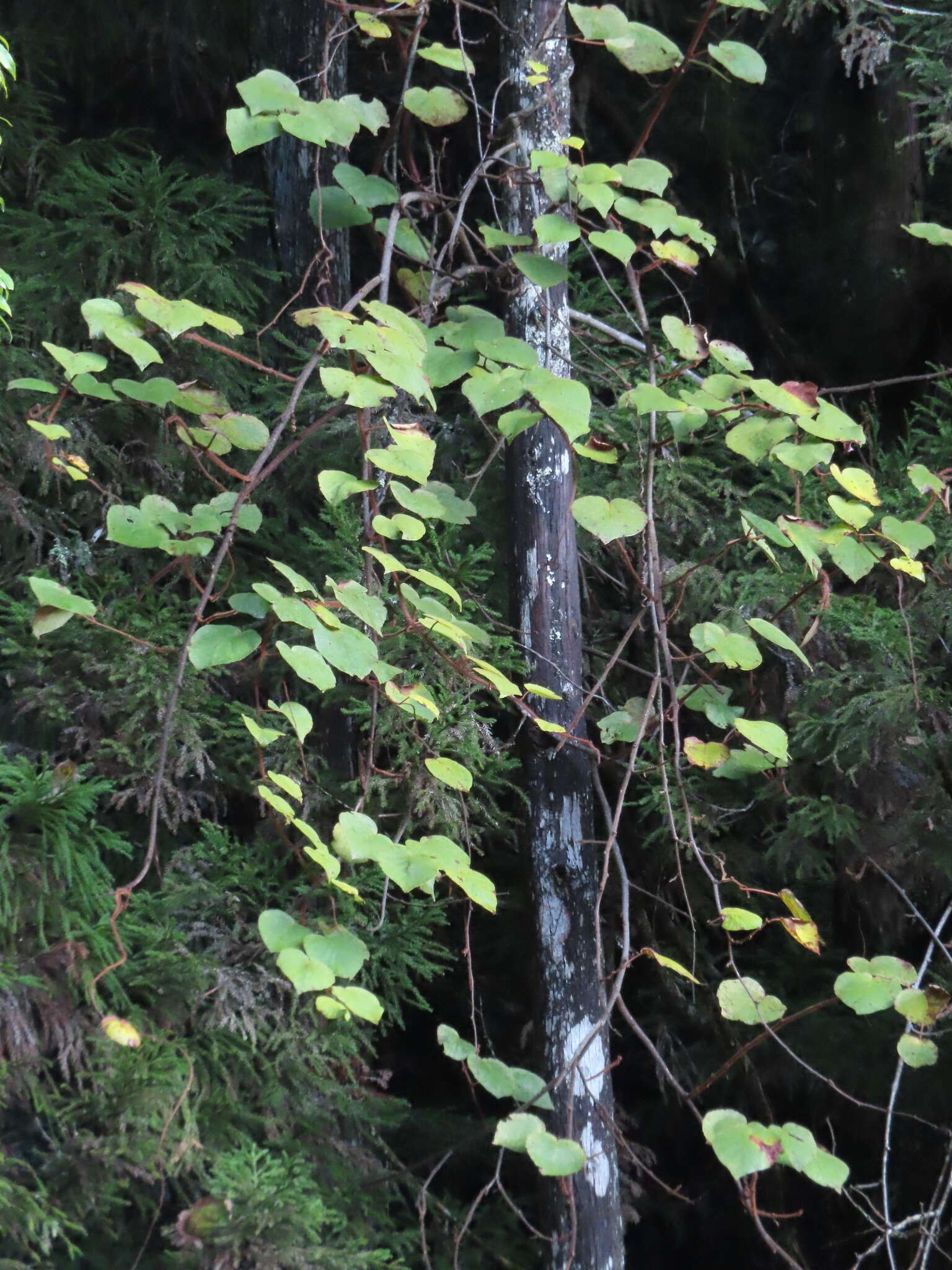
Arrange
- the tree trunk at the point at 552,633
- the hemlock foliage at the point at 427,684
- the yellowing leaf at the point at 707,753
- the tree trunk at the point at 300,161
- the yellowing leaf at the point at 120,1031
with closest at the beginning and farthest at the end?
the yellowing leaf at the point at 120,1031
the hemlock foliage at the point at 427,684
the yellowing leaf at the point at 707,753
the tree trunk at the point at 552,633
the tree trunk at the point at 300,161

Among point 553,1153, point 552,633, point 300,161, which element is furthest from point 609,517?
point 300,161

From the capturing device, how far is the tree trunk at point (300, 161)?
2.33 metres

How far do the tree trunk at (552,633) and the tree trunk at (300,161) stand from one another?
60 centimetres

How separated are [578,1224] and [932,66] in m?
2.32

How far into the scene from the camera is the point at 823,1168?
127cm

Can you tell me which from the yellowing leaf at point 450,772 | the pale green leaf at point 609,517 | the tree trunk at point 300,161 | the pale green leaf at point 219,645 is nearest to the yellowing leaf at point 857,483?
the pale green leaf at point 609,517

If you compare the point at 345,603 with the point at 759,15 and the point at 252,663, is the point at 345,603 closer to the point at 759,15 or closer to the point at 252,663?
the point at 252,663

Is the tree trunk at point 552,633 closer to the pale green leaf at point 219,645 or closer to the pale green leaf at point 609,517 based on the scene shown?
the pale green leaf at point 609,517

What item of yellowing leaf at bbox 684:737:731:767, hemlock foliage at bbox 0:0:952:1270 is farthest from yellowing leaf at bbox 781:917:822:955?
yellowing leaf at bbox 684:737:731:767

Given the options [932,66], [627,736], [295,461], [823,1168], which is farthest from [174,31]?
[823,1168]

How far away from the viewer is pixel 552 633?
1.86 m

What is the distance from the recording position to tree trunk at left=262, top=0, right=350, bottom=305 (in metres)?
2.33

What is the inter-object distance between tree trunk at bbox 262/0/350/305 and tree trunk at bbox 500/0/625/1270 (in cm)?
60

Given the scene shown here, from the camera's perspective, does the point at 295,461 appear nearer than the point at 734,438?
No
